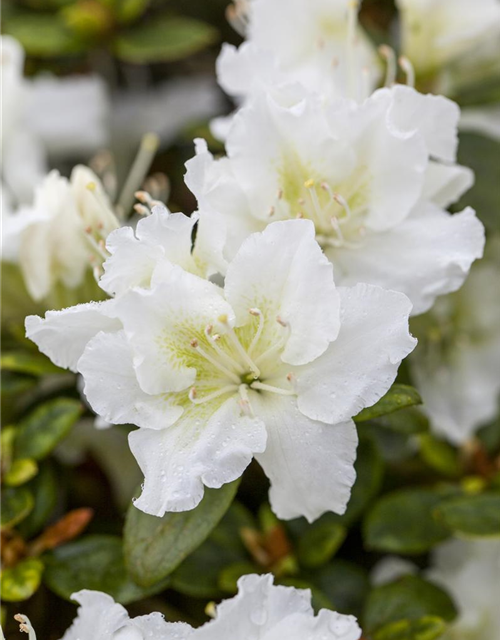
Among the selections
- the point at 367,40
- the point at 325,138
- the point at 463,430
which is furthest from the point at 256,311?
the point at 367,40

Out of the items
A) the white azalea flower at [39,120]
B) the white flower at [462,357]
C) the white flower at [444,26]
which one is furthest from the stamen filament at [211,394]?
the white flower at [444,26]

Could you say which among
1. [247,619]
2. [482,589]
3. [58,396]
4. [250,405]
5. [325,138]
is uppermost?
[325,138]

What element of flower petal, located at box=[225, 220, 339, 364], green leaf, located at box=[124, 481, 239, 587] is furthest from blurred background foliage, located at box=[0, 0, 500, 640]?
flower petal, located at box=[225, 220, 339, 364]

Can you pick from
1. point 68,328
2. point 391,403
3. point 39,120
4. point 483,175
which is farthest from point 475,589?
point 39,120

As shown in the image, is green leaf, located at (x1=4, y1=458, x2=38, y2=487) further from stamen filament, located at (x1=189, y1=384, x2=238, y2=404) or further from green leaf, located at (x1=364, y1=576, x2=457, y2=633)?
green leaf, located at (x1=364, y1=576, x2=457, y2=633)

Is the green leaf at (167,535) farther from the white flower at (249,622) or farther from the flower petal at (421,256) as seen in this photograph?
the flower petal at (421,256)

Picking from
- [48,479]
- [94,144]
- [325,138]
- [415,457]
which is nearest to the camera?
[325,138]

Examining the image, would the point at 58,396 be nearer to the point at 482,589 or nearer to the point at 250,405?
the point at 250,405

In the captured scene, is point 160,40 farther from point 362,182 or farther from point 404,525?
point 404,525
